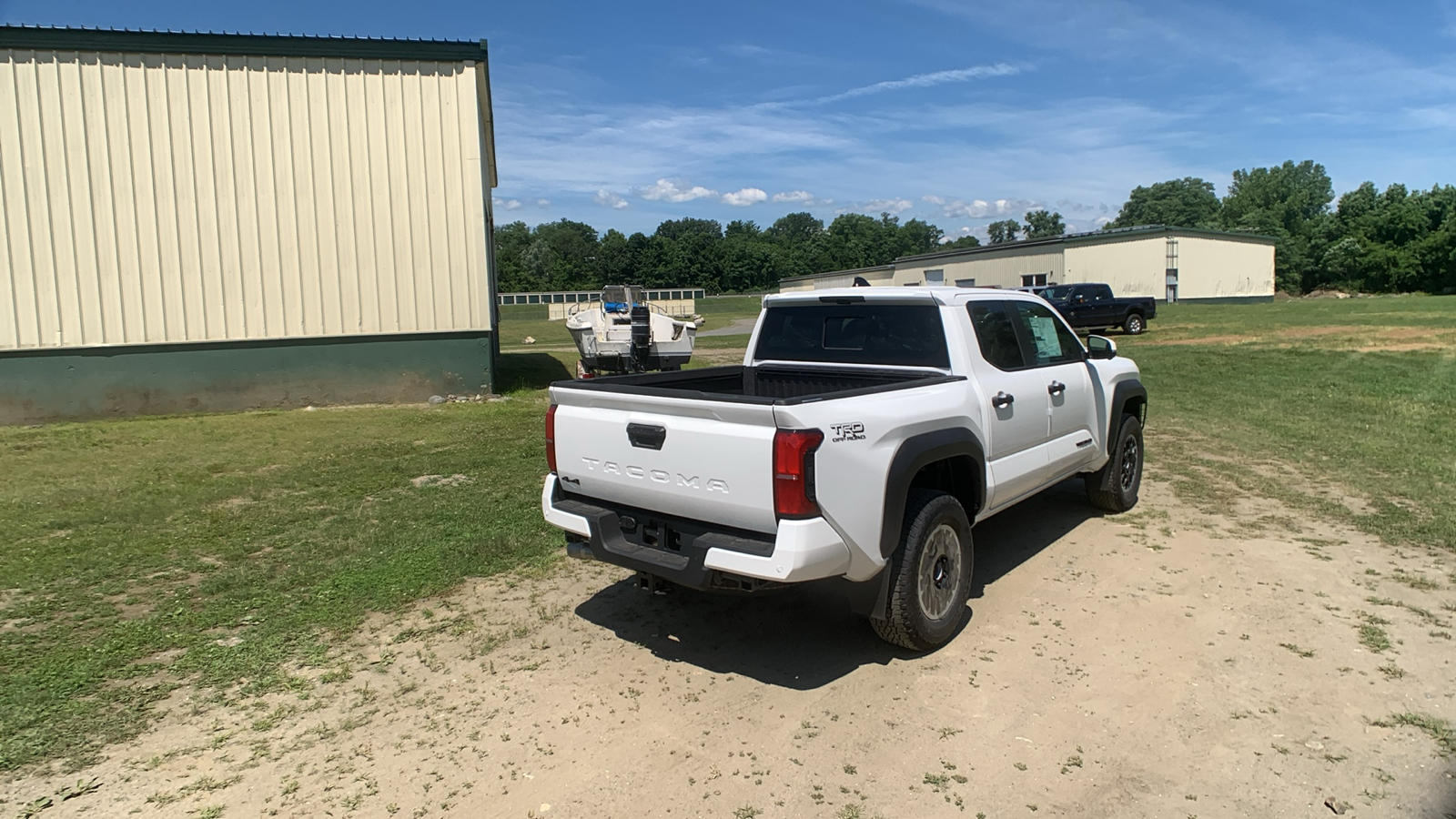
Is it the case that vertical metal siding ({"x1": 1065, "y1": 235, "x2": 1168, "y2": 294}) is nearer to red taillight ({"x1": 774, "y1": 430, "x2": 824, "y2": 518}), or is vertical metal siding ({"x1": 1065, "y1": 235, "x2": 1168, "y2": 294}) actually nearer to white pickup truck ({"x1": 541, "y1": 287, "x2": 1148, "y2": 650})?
white pickup truck ({"x1": 541, "y1": 287, "x2": 1148, "y2": 650})

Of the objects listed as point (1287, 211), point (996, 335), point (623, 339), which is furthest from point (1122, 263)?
point (1287, 211)

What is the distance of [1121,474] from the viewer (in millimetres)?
6801

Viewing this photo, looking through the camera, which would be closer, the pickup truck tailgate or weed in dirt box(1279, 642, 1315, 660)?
the pickup truck tailgate

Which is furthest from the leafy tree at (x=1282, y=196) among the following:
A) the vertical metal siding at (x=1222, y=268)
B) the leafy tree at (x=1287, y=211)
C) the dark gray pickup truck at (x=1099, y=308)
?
the dark gray pickup truck at (x=1099, y=308)

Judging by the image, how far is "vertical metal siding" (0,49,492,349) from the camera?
480 inches

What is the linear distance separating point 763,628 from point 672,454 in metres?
1.36

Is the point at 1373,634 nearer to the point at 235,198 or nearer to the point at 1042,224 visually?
the point at 235,198

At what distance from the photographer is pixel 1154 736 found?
3568mm

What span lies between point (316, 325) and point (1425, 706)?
13610mm

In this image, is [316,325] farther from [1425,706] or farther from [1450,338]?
[1450,338]

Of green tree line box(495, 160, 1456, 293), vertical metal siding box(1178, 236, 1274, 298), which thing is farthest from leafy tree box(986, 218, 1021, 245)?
vertical metal siding box(1178, 236, 1274, 298)

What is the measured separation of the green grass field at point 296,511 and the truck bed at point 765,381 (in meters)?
1.62

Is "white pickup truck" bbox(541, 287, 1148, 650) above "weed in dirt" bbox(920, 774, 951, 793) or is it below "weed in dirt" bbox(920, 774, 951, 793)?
above

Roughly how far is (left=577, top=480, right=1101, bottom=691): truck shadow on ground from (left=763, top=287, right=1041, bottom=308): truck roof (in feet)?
5.43
